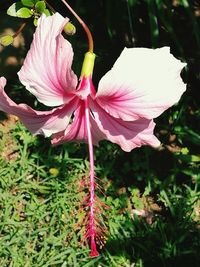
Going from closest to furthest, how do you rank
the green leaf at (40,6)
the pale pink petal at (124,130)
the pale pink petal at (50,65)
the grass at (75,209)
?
the pale pink petal at (50,65) → the pale pink petal at (124,130) → the green leaf at (40,6) → the grass at (75,209)

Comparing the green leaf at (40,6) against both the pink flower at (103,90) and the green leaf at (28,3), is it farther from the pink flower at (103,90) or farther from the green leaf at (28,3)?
the pink flower at (103,90)

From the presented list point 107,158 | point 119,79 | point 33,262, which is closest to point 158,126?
point 107,158

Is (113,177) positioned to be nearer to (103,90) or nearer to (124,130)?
(124,130)

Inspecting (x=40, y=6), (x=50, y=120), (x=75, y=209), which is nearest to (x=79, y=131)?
(x=50, y=120)

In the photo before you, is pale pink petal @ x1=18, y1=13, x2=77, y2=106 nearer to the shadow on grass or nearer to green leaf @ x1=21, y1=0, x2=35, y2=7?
green leaf @ x1=21, y1=0, x2=35, y2=7

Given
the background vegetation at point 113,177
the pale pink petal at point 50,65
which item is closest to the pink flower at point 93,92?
the pale pink petal at point 50,65

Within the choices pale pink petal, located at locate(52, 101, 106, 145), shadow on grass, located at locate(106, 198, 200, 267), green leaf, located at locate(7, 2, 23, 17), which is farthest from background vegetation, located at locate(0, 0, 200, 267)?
pale pink petal, located at locate(52, 101, 106, 145)
